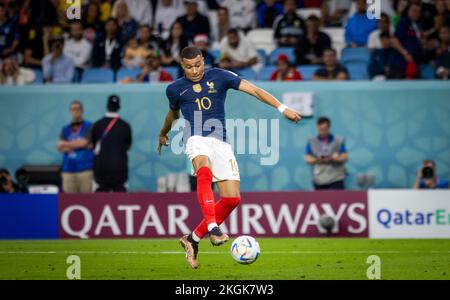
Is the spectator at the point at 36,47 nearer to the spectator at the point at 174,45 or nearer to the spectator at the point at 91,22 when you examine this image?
the spectator at the point at 91,22

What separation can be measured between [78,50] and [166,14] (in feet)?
6.05

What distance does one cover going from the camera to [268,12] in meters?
20.7

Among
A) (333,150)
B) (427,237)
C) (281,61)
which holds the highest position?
(281,61)

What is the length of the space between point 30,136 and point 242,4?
15.6ft

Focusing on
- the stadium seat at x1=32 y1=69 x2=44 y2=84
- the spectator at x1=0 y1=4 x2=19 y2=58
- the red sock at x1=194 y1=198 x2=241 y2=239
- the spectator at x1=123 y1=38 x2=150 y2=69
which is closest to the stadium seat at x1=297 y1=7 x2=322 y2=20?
the spectator at x1=123 y1=38 x2=150 y2=69

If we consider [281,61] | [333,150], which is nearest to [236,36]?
[281,61]

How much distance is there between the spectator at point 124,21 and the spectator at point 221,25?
4.98 ft

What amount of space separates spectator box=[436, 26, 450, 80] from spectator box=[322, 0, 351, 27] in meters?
2.15

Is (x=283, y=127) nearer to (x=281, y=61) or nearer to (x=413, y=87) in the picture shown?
(x=281, y=61)

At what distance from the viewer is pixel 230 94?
19.8 meters

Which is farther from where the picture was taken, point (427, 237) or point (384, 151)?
point (384, 151)

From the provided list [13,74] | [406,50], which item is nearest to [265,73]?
[406,50]

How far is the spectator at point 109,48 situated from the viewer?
20078mm

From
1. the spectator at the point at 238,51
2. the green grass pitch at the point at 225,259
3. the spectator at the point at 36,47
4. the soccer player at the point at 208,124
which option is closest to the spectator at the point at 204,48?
the spectator at the point at 238,51
